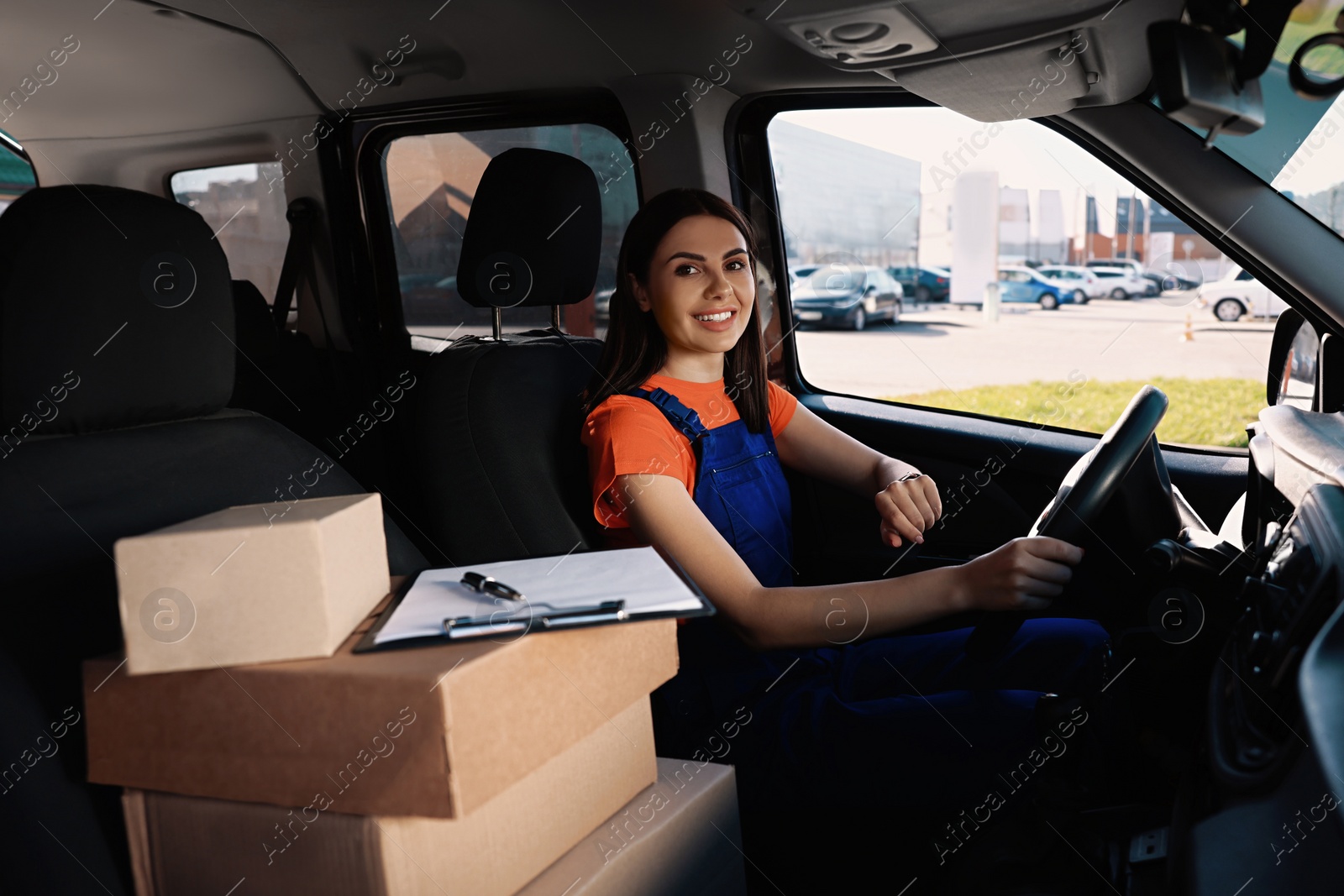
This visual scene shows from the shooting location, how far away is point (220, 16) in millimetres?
2512

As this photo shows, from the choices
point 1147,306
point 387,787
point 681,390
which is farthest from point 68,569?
point 1147,306

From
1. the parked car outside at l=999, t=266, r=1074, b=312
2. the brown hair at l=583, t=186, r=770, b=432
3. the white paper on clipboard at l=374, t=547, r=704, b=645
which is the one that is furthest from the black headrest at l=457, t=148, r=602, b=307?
the parked car outside at l=999, t=266, r=1074, b=312

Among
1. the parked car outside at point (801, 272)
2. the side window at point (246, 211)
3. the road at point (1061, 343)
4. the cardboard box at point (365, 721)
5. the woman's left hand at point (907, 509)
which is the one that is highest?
the side window at point (246, 211)

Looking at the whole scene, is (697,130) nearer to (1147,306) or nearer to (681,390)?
(681,390)

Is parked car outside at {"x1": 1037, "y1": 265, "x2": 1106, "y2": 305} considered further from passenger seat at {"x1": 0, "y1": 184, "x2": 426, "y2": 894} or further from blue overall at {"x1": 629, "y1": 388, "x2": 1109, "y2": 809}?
passenger seat at {"x1": 0, "y1": 184, "x2": 426, "y2": 894}

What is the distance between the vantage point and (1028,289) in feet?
19.6

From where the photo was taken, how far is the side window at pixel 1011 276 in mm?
2135

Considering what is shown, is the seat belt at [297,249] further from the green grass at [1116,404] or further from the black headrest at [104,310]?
the black headrest at [104,310]

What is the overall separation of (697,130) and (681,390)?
103 centimetres

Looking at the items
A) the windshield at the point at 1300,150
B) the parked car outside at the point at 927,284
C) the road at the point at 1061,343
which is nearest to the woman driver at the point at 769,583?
the windshield at the point at 1300,150

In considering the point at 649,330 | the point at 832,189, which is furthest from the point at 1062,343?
the point at 649,330

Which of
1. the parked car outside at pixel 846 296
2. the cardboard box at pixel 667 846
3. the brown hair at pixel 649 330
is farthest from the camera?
the parked car outside at pixel 846 296

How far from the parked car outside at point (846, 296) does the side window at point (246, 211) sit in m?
1.65

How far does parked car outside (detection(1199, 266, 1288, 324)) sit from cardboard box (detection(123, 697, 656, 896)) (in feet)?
4.16
